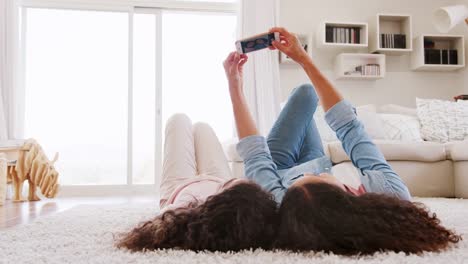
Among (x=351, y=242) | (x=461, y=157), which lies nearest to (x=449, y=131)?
(x=461, y=157)

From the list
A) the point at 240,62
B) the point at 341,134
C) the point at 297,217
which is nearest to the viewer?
the point at 297,217

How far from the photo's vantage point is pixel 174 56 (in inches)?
193

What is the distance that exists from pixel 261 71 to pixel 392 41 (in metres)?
1.47

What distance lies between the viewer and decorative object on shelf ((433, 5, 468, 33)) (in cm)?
402

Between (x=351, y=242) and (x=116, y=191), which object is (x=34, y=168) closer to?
(x=116, y=191)

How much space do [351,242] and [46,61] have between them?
447cm

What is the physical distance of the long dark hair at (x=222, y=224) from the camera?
1021 mm

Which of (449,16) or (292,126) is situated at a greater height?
(449,16)

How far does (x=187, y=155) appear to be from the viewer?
188 cm

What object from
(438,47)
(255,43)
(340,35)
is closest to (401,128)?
(340,35)

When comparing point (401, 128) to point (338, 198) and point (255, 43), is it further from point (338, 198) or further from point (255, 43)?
point (338, 198)

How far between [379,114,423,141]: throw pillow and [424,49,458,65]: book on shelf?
110 centimetres

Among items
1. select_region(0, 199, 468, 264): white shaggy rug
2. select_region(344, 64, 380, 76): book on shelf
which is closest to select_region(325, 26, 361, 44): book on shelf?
select_region(344, 64, 380, 76): book on shelf

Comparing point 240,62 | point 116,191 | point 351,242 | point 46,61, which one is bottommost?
point 116,191
